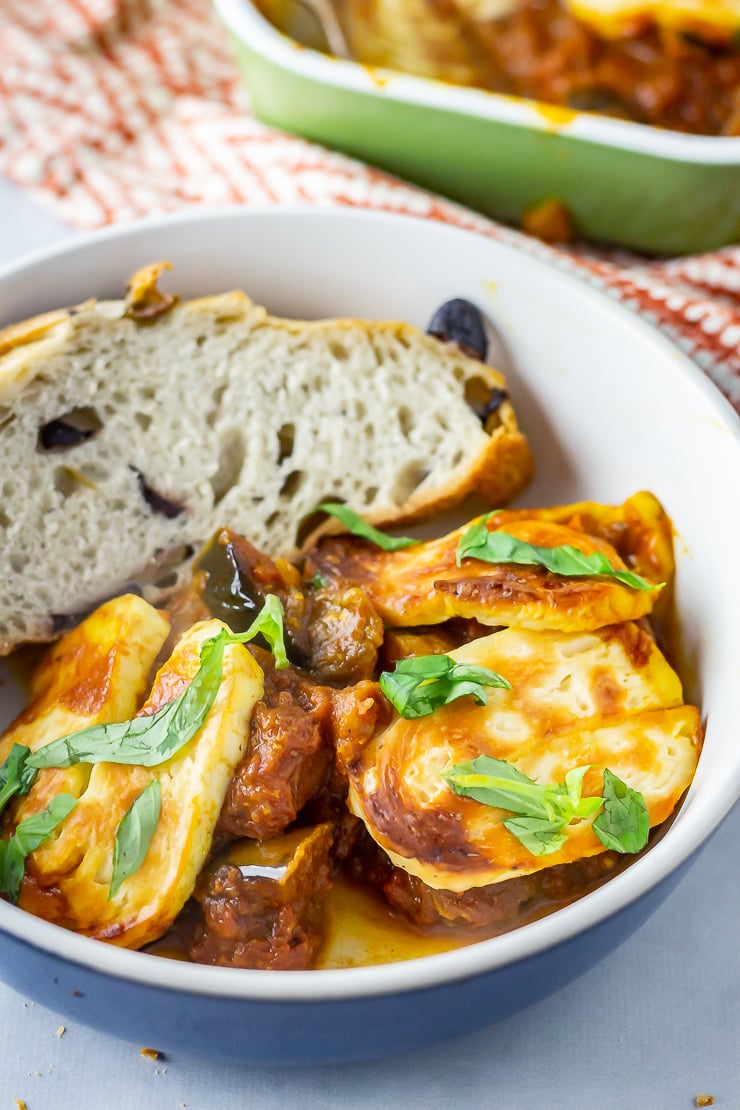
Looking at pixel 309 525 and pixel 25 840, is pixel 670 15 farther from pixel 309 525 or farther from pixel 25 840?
pixel 25 840

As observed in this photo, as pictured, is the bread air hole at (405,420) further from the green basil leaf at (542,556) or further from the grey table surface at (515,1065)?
the grey table surface at (515,1065)

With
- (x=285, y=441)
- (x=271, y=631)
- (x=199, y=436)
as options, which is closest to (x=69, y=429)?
(x=199, y=436)

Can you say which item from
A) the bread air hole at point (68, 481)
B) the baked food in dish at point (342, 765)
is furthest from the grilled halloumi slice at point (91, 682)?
the bread air hole at point (68, 481)

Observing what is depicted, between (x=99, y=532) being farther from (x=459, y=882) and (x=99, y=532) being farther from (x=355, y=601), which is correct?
(x=459, y=882)

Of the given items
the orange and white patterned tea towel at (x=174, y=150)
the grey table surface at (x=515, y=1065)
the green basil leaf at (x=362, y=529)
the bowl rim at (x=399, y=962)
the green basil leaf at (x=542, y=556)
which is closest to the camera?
the bowl rim at (x=399, y=962)

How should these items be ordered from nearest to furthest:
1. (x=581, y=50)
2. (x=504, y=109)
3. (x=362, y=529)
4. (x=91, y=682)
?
(x=91, y=682), (x=362, y=529), (x=504, y=109), (x=581, y=50)

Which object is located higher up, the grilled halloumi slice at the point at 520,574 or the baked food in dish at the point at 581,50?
the baked food in dish at the point at 581,50

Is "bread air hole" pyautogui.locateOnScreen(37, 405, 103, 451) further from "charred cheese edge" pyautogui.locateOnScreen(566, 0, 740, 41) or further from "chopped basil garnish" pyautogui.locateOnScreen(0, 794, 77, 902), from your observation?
"charred cheese edge" pyautogui.locateOnScreen(566, 0, 740, 41)
